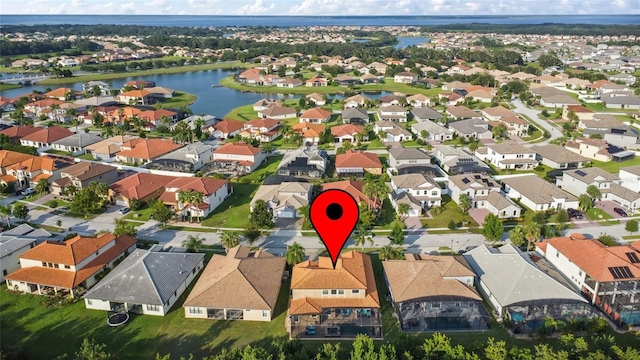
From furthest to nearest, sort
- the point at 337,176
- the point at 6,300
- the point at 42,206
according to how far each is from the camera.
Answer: the point at 337,176 < the point at 42,206 < the point at 6,300

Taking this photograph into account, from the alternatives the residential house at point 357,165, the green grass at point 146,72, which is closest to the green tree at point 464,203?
the residential house at point 357,165

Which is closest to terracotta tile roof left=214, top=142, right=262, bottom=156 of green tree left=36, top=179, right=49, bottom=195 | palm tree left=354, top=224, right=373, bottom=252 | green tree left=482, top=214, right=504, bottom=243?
green tree left=36, top=179, right=49, bottom=195

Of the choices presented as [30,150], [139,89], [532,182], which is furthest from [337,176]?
[139,89]

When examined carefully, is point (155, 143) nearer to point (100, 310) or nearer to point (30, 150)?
point (30, 150)

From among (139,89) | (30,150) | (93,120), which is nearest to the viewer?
(30,150)

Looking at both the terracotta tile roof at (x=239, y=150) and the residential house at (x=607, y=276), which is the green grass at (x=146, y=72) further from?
the residential house at (x=607, y=276)

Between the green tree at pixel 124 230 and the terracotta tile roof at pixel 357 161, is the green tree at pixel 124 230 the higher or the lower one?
the lower one
